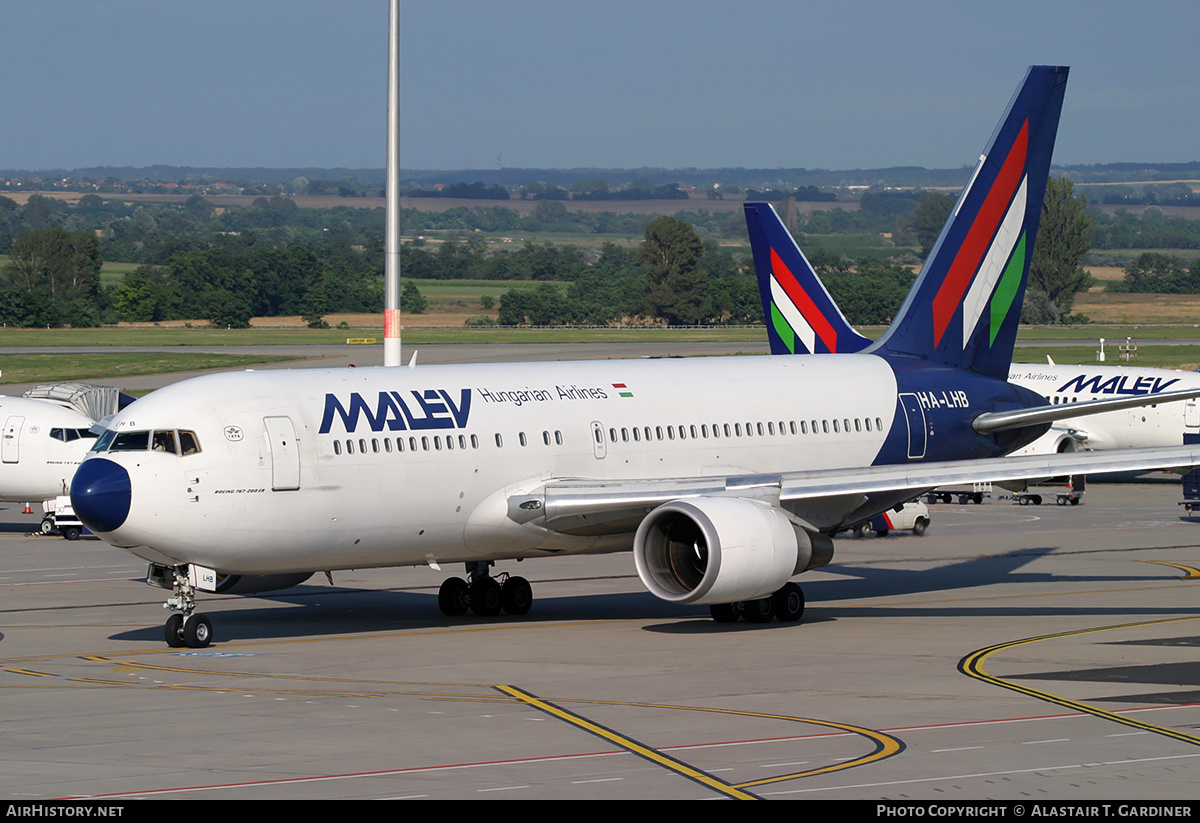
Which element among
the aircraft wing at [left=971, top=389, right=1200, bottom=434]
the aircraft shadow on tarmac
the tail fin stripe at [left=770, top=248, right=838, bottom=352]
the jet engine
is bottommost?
the aircraft shadow on tarmac

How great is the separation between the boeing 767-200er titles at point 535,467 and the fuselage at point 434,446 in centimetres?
4

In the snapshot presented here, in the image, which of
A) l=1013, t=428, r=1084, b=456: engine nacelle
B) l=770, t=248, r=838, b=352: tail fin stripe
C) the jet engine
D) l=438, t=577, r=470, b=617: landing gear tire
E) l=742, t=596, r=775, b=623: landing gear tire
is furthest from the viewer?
l=1013, t=428, r=1084, b=456: engine nacelle

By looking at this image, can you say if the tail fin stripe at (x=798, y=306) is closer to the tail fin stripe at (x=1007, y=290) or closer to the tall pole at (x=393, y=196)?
the tail fin stripe at (x=1007, y=290)

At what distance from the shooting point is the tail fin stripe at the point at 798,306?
4747 centimetres

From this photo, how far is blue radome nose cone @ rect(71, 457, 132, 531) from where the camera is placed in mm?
26078

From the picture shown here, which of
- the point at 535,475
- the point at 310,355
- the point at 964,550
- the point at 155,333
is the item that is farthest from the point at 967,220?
the point at 155,333

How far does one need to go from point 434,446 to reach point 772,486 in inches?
252

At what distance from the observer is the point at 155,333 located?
146 m

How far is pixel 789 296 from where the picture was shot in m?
48.3

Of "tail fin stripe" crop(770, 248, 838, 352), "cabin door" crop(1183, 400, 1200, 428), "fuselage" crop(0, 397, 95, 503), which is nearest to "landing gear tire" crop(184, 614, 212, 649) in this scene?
"fuselage" crop(0, 397, 95, 503)

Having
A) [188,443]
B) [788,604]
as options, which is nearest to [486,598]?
[788,604]

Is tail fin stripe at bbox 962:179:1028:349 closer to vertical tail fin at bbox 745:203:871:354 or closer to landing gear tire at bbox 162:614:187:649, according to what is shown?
vertical tail fin at bbox 745:203:871:354

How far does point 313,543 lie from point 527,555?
5032 millimetres

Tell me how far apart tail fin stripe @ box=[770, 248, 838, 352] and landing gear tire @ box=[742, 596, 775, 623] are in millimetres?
17641
